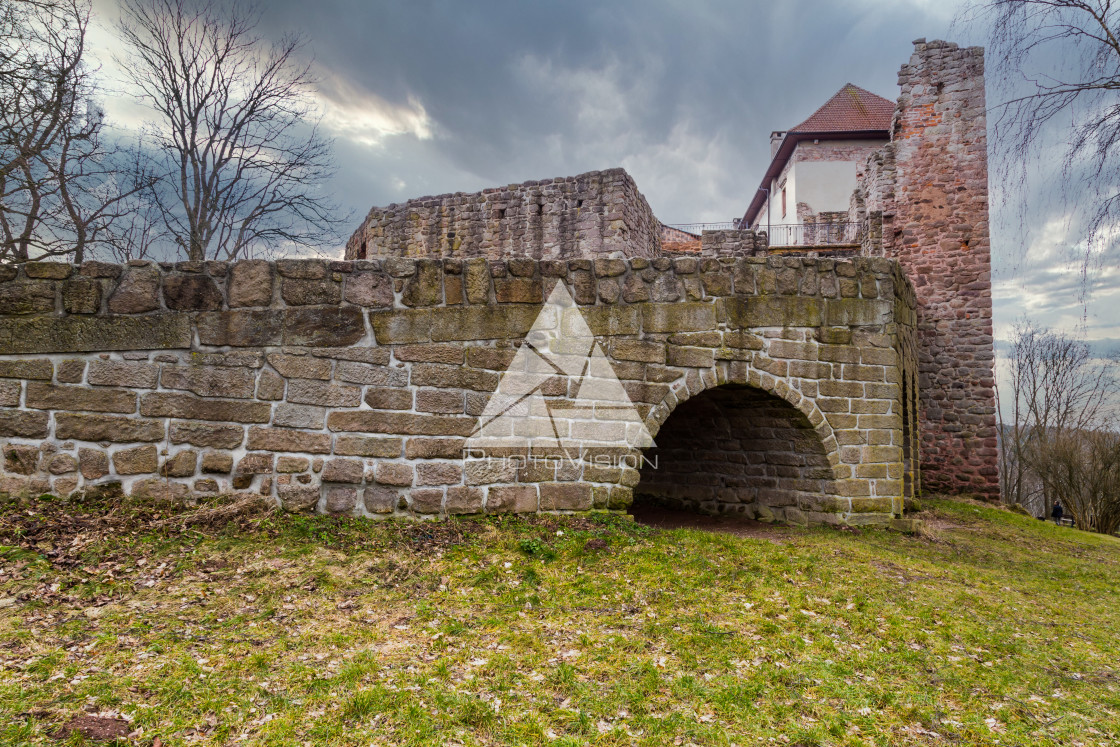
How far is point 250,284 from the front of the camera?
5.39 m

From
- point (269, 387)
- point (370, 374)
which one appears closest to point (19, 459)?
point (269, 387)

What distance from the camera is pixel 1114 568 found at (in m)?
6.88

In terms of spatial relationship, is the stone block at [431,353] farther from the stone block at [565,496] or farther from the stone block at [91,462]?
the stone block at [91,462]

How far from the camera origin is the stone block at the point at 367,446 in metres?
5.43

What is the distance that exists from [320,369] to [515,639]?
2954mm

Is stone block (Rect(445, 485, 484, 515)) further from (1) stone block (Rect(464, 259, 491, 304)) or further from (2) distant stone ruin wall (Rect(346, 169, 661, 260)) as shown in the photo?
(2) distant stone ruin wall (Rect(346, 169, 661, 260))

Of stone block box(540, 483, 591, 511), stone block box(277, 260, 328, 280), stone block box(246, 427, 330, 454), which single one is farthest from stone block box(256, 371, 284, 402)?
stone block box(540, 483, 591, 511)

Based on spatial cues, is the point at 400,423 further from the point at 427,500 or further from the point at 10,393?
the point at 10,393

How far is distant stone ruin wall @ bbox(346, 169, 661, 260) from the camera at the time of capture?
1424cm

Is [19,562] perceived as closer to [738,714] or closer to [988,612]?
[738,714]

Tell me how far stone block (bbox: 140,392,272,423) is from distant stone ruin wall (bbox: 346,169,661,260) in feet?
31.8

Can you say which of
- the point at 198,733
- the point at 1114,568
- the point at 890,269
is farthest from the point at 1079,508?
the point at 198,733

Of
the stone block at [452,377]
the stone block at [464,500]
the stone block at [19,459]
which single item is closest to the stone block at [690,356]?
the stone block at [452,377]

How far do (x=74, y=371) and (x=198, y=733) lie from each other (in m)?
3.76
